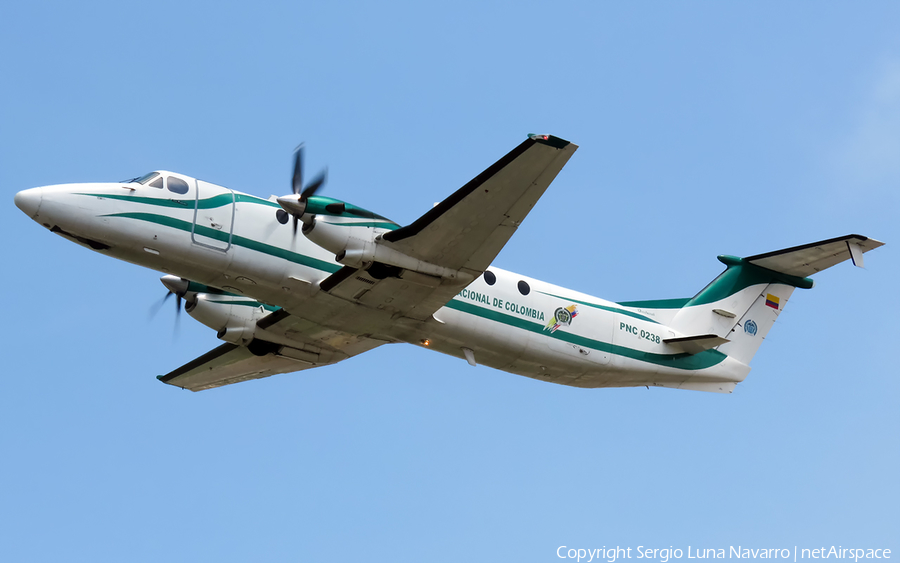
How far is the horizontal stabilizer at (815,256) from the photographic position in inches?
774

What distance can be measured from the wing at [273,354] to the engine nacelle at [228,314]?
0.32 meters

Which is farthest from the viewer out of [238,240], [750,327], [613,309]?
[750,327]

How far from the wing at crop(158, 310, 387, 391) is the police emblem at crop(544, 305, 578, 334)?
147 inches

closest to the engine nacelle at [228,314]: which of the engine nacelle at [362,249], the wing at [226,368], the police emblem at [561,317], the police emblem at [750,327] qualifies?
the wing at [226,368]

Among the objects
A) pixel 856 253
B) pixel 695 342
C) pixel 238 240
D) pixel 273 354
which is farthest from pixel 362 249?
pixel 856 253

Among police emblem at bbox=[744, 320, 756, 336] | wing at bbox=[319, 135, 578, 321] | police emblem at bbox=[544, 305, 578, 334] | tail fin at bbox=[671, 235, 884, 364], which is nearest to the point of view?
wing at bbox=[319, 135, 578, 321]

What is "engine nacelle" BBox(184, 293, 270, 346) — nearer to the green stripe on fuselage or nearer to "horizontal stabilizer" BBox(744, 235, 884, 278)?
the green stripe on fuselage

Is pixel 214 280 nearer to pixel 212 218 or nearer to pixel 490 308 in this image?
pixel 212 218

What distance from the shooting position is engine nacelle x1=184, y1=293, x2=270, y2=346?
2022 cm

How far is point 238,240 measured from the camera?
17125 mm

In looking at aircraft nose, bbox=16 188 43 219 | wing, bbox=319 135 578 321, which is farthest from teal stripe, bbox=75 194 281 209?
wing, bbox=319 135 578 321

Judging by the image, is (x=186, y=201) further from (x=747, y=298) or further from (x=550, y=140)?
(x=747, y=298)

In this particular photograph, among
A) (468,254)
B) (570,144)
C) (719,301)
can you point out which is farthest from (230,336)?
(719,301)

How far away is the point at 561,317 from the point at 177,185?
8.51 metres
